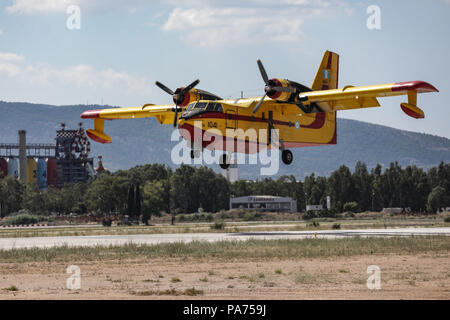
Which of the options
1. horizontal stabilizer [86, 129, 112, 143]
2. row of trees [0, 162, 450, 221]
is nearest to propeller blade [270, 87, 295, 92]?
horizontal stabilizer [86, 129, 112, 143]

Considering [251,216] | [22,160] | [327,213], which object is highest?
[22,160]

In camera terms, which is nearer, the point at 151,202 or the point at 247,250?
the point at 247,250

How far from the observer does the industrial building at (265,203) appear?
502 ft

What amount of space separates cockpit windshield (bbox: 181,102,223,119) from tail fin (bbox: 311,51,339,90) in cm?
1209

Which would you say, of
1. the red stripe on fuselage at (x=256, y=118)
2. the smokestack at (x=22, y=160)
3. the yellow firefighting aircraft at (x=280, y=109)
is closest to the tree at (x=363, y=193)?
the yellow firefighting aircraft at (x=280, y=109)

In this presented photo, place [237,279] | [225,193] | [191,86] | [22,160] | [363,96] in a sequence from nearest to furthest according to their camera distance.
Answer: [237,279] < [363,96] < [191,86] < [225,193] < [22,160]

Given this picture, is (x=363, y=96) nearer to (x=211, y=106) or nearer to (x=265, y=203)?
(x=211, y=106)

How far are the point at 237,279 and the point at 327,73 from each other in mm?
34967

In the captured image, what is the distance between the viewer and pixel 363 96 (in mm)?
49406

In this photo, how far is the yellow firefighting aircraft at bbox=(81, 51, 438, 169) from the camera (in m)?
49.2

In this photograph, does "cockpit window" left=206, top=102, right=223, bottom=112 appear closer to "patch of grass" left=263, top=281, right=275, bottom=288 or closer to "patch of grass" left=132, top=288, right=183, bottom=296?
"patch of grass" left=263, top=281, right=275, bottom=288

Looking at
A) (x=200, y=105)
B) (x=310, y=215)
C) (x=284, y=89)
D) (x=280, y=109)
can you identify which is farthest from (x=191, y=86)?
(x=310, y=215)
